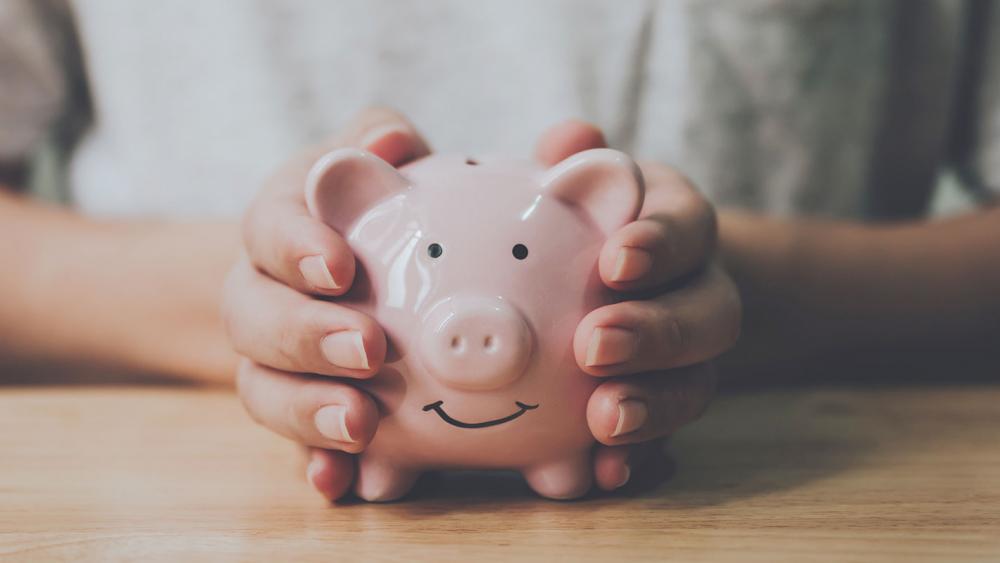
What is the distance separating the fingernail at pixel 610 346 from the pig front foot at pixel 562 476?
78 mm

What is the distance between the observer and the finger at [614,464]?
1.75 ft

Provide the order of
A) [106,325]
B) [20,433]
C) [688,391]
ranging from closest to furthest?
[688,391] < [20,433] < [106,325]

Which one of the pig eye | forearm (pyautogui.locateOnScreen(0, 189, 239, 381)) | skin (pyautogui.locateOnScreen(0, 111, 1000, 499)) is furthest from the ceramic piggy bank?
forearm (pyautogui.locateOnScreen(0, 189, 239, 381))

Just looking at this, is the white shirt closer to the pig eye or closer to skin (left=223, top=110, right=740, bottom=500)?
skin (left=223, top=110, right=740, bottom=500)

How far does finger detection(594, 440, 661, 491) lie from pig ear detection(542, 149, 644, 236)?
0.13 m

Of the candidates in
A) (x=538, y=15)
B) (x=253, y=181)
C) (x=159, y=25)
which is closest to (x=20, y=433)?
(x=253, y=181)

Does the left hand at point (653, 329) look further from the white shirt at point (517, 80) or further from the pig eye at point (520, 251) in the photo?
the white shirt at point (517, 80)

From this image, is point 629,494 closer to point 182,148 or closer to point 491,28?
point 491,28

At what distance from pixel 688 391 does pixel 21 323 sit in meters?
0.77

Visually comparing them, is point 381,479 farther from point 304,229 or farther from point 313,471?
point 304,229

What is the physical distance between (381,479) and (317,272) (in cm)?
14

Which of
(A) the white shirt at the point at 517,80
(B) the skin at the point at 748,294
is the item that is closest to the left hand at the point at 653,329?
(B) the skin at the point at 748,294

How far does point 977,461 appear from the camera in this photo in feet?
2.07

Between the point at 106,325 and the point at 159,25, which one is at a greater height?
the point at 159,25
